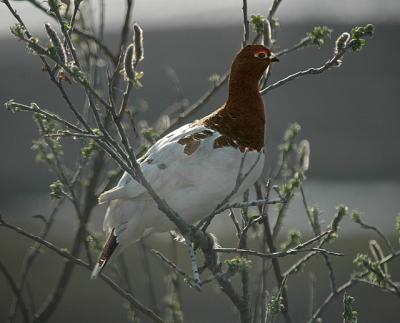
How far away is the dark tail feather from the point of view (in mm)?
4148

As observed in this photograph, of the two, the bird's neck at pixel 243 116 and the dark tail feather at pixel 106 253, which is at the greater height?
the bird's neck at pixel 243 116

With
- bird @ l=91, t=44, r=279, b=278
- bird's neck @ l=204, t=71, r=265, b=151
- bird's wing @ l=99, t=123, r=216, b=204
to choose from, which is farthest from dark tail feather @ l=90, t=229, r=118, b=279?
bird's neck @ l=204, t=71, r=265, b=151

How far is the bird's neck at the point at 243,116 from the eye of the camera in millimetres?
4344

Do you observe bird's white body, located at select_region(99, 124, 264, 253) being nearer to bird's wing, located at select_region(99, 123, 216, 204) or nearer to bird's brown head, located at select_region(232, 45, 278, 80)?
bird's wing, located at select_region(99, 123, 216, 204)

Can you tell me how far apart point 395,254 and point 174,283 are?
1.08 m

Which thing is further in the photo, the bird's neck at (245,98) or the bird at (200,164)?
the bird's neck at (245,98)

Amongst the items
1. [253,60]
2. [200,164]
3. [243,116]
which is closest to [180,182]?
[200,164]

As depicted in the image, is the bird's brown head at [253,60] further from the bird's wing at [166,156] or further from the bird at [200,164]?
the bird's wing at [166,156]

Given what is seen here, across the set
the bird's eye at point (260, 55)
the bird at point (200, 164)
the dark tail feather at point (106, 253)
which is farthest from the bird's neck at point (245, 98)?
the dark tail feather at point (106, 253)

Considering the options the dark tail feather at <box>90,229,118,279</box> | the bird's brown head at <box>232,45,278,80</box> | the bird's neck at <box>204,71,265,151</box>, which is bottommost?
the dark tail feather at <box>90,229,118,279</box>

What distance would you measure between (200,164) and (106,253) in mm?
537

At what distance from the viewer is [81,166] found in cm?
460

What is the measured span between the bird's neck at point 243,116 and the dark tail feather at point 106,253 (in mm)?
640

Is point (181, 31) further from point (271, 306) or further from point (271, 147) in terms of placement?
point (271, 306)
